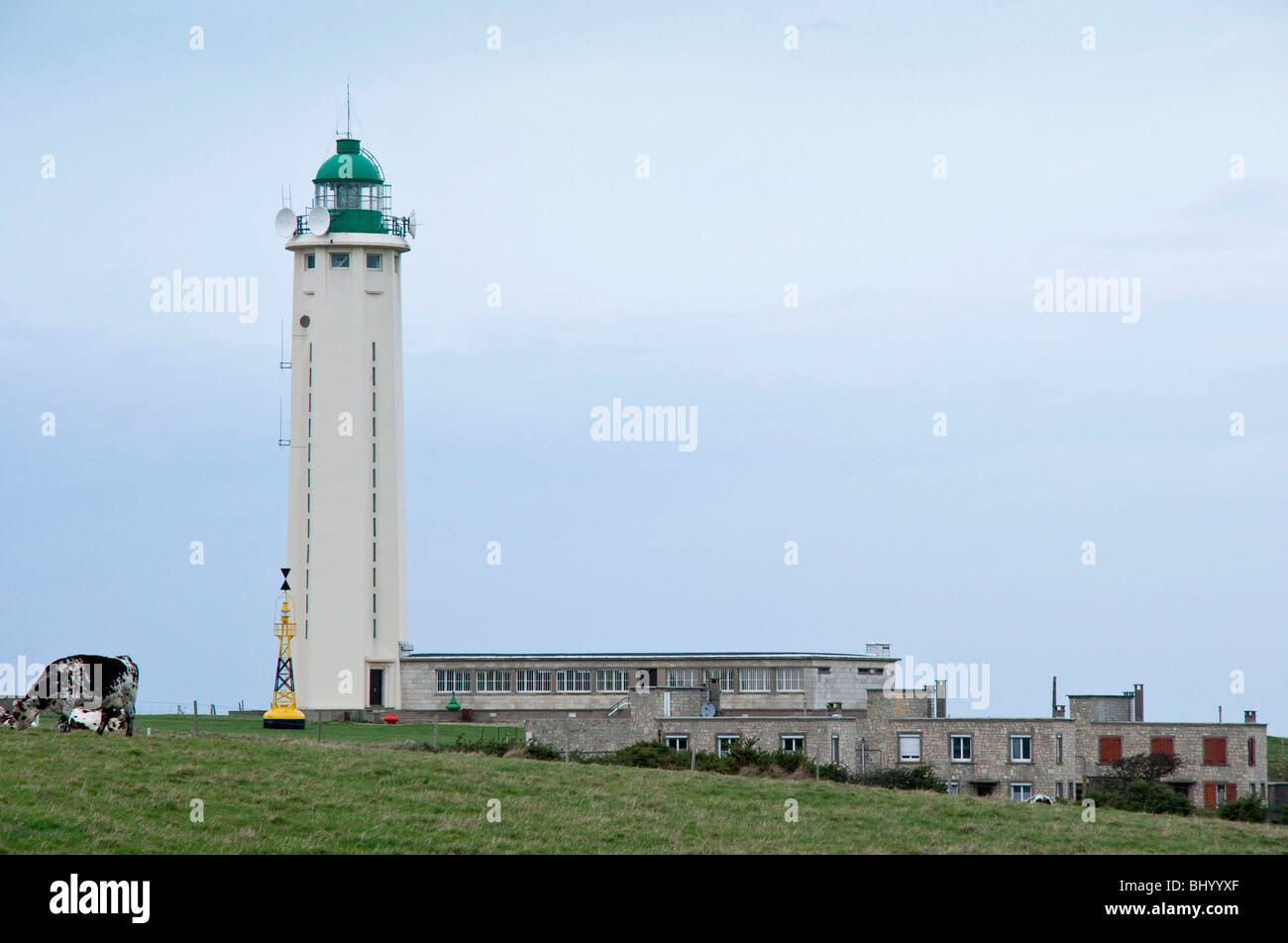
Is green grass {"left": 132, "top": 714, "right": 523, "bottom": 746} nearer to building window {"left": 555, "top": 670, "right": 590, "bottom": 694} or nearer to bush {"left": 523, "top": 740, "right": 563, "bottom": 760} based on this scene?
bush {"left": 523, "top": 740, "right": 563, "bottom": 760}

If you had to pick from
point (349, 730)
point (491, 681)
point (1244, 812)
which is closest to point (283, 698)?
point (349, 730)

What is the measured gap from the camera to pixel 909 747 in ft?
224

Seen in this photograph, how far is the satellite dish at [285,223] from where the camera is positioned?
87.5 meters

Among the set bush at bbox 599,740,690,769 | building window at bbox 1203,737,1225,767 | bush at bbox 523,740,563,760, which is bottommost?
building window at bbox 1203,737,1225,767

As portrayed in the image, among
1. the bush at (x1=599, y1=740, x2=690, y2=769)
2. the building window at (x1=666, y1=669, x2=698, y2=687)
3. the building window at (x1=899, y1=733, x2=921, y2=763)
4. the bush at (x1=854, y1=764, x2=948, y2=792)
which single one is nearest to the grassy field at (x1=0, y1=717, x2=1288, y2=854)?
the bush at (x1=599, y1=740, x2=690, y2=769)

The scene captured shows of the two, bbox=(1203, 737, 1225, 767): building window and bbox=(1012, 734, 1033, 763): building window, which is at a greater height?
bbox=(1012, 734, 1033, 763): building window

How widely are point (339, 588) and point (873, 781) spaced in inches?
1329

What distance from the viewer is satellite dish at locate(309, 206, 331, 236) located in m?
86.9

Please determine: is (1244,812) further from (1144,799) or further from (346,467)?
(346,467)

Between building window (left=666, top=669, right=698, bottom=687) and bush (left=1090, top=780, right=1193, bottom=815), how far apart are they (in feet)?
72.9

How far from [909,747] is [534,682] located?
2256 cm

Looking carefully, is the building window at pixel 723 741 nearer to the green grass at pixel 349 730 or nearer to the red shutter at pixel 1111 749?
the green grass at pixel 349 730

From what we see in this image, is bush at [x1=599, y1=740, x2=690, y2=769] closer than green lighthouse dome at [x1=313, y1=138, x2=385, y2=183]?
Yes

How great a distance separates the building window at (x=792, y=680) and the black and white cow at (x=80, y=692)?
45.0m
